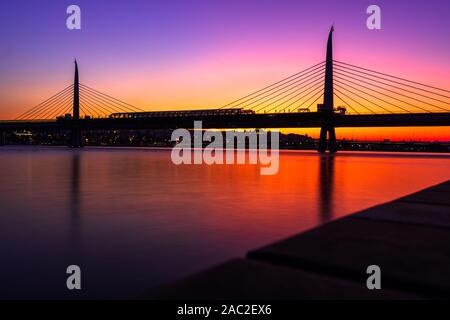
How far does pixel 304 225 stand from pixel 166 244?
9.32 feet

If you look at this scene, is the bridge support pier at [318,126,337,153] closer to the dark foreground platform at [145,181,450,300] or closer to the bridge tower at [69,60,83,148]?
the bridge tower at [69,60,83,148]

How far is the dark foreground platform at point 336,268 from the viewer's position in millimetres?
2975

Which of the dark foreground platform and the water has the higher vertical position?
the dark foreground platform

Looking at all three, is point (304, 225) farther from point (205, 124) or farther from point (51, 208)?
point (205, 124)

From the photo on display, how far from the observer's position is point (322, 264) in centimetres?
360

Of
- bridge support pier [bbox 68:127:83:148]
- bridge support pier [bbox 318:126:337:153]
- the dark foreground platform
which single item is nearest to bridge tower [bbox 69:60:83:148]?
bridge support pier [bbox 68:127:83:148]

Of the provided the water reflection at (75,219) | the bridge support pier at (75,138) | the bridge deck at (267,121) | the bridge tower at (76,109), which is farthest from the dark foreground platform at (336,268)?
the bridge support pier at (75,138)

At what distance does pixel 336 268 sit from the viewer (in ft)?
11.5

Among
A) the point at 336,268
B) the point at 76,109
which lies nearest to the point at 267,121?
the point at 76,109

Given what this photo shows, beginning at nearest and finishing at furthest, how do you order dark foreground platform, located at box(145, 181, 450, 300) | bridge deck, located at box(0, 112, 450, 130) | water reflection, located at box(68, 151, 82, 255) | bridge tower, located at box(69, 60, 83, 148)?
dark foreground platform, located at box(145, 181, 450, 300) < water reflection, located at box(68, 151, 82, 255) < bridge deck, located at box(0, 112, 450, 130) < bridge tower, located at box(69, 60, 83, 148)

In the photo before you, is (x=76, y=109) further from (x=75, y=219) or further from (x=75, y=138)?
(x=75, y=219)

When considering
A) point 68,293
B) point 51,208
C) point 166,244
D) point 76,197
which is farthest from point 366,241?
point 76,197

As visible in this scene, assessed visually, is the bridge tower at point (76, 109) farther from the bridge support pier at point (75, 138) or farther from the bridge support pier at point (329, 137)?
the bridge support pier at point (329, 137)

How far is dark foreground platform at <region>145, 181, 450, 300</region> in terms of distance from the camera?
2975 mm
